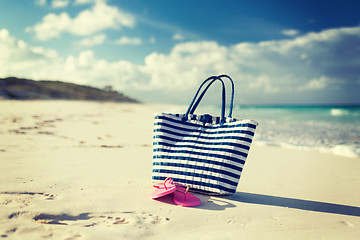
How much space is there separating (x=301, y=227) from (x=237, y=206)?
0.52 meters

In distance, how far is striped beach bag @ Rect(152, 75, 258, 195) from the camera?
7.74 ft

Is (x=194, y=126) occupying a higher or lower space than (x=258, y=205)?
higher

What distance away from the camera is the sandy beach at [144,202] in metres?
1.71

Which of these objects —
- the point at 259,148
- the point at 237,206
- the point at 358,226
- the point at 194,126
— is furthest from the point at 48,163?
the point at 259,148

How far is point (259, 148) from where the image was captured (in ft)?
16.8

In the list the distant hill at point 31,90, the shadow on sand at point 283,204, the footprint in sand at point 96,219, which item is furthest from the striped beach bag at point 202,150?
the distant hill at point 31,90

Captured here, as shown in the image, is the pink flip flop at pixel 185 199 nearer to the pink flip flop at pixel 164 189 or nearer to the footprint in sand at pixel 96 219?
the pink flip flop at pixel 164 189

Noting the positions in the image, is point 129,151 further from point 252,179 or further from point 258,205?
point 258,205

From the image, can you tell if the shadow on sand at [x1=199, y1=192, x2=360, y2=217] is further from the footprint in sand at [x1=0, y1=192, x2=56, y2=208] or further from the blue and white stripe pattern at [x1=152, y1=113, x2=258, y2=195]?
the footprint in sand at [x1=0, y1=192, x2=56, y2=208]

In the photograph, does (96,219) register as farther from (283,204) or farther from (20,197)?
(283,204)

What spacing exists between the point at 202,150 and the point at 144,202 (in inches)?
28.8

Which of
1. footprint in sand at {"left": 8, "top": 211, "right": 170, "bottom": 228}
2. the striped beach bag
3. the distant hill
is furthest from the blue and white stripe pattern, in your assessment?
the distant hill

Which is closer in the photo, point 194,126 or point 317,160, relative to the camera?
point 194,126

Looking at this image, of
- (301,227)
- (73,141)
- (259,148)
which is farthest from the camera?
(259,148)
